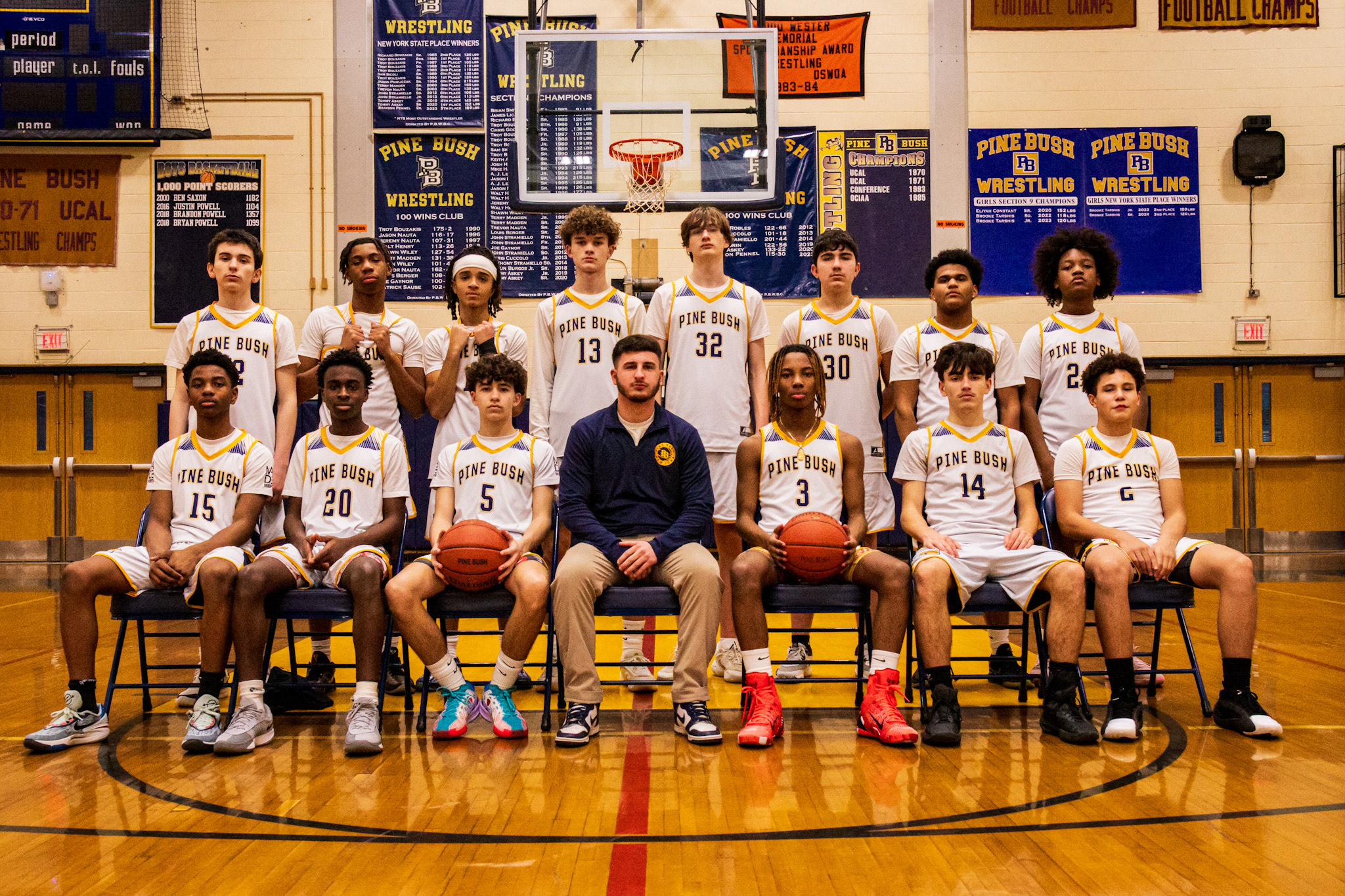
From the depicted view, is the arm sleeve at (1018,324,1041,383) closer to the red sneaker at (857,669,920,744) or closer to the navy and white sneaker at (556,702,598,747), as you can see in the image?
the red sneaker at (857,669,920,744)

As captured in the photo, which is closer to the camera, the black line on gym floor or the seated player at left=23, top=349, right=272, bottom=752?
the black line on gym floor

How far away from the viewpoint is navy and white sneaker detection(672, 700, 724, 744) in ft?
10.7

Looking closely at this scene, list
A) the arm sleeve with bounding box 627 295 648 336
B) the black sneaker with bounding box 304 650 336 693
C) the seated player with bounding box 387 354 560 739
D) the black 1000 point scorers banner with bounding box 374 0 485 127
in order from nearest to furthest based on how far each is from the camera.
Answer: the seated player with bounding box 387 354 560 739 → the black sneaker with bounding box 304 650 336 693 → the arm sleeve with bounding box 627 295 648 336 → the black 1000 point scorers banner with bounding box 374 0 485 127

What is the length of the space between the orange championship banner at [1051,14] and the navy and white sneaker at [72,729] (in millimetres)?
8806

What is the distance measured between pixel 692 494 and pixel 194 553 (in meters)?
1.76

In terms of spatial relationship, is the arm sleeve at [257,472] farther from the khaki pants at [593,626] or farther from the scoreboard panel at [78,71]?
the scoreboard panel at [78,71]

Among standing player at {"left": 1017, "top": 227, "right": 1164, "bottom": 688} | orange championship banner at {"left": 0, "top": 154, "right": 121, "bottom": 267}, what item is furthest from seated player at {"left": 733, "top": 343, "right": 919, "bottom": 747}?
A: orange championship banner at {"left": 0, "top": 154, "right": 121, "bottom": 267}

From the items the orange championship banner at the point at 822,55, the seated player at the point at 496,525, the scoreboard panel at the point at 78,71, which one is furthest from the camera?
the orange championship banner at the point at 822,55

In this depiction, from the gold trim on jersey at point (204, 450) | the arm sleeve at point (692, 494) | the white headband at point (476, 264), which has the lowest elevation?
the arm sleeve at point (692, 494)

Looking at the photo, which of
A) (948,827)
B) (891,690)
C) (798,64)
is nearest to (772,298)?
(798,64)

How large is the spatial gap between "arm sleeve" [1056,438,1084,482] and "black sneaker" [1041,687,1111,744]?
0.80m

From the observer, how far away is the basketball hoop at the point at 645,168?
22.9 ft

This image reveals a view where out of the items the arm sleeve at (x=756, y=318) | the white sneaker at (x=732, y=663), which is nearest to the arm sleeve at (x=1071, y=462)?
the arm sleeve at (x=756, y=318)

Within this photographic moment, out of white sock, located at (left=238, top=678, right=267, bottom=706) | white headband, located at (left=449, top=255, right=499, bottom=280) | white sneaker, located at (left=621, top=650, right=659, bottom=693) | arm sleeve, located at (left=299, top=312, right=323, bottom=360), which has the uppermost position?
white headband, located at (left=449, top=255, right=499, bottom=280)
